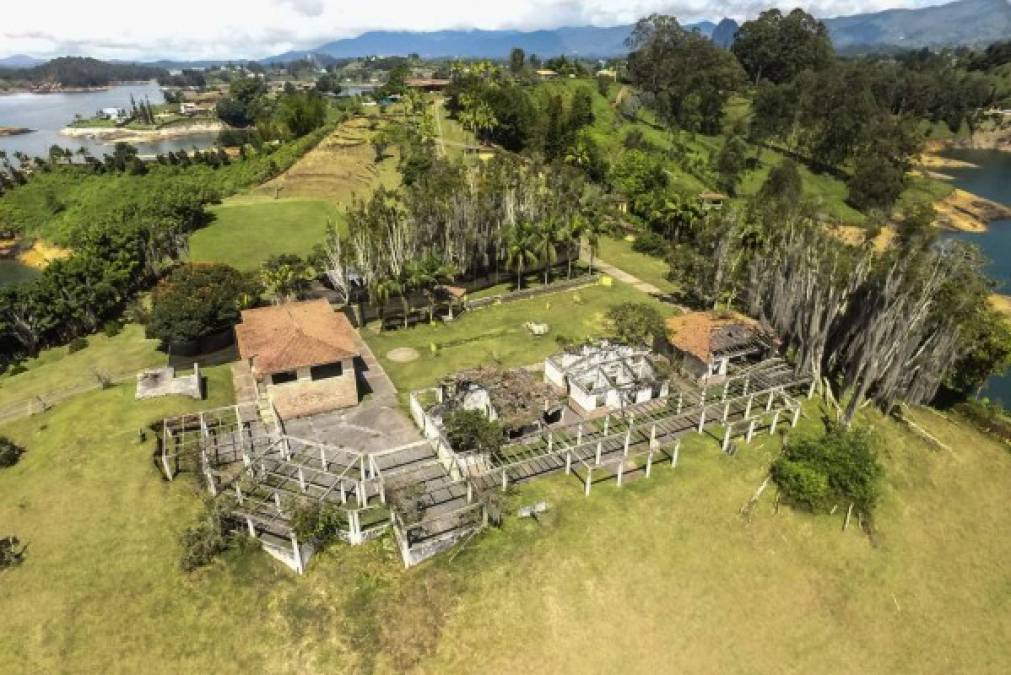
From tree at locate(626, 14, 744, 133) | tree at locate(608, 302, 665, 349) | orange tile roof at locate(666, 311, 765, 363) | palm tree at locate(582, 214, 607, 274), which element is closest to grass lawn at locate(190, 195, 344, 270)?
palm tree at locate(582, 214, 607, 274)

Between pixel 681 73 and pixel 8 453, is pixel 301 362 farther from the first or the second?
pixel 681 73

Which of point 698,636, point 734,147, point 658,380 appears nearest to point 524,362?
point 658,380

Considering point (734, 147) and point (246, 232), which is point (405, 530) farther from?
point (734, 147)

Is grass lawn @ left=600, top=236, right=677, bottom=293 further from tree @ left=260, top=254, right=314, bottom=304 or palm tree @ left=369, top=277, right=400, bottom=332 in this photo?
tree @ left=260, top=254, right=314, bottom=304

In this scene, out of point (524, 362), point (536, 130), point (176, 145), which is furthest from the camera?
point (176, 145)

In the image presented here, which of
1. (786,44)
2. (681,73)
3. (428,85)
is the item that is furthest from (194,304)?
(786,44)

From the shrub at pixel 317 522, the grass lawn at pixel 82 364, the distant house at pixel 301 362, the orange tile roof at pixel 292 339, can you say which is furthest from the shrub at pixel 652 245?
the shrub at pixel 317 522

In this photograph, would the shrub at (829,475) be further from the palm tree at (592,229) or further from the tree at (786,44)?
the tree at (786,44)
